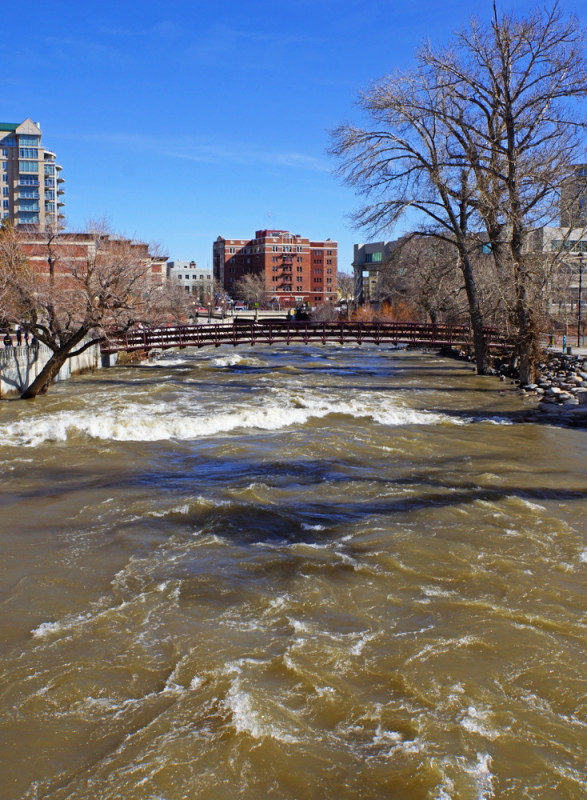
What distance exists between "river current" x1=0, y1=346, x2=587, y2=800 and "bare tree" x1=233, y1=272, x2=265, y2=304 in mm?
128740

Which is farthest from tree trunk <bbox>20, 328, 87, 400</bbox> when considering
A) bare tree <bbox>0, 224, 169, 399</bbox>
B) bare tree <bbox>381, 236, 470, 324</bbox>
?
bare tree <bbox>381, 236, 470, 324</bbox>

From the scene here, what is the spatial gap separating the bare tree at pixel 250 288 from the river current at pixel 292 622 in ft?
422

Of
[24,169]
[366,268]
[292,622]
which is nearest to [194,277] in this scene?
[24,169]

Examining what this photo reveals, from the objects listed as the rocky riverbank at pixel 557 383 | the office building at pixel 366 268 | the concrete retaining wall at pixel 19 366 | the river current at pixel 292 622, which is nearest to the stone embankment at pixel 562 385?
the rocky riverbank at pixel 557 383

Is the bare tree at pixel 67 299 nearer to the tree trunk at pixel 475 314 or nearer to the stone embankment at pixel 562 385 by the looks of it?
the tree trunk at pixel 475 314

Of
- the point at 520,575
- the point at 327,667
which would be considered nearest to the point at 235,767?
the point at 327,667

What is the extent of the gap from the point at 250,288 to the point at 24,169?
162ft

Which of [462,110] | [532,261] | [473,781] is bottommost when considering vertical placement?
[473,781]

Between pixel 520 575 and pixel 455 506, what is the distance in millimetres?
2851

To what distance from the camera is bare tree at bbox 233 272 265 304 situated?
144m

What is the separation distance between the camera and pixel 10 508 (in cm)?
1136

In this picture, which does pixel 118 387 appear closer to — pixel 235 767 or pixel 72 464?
pixel 72 464

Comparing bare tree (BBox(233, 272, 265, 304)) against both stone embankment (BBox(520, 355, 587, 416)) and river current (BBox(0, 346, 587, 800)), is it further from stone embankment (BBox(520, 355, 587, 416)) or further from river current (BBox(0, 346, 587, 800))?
river current (BBox(0, 346, 587, 800))

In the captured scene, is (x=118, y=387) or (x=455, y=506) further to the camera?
(x=118, y=387)
